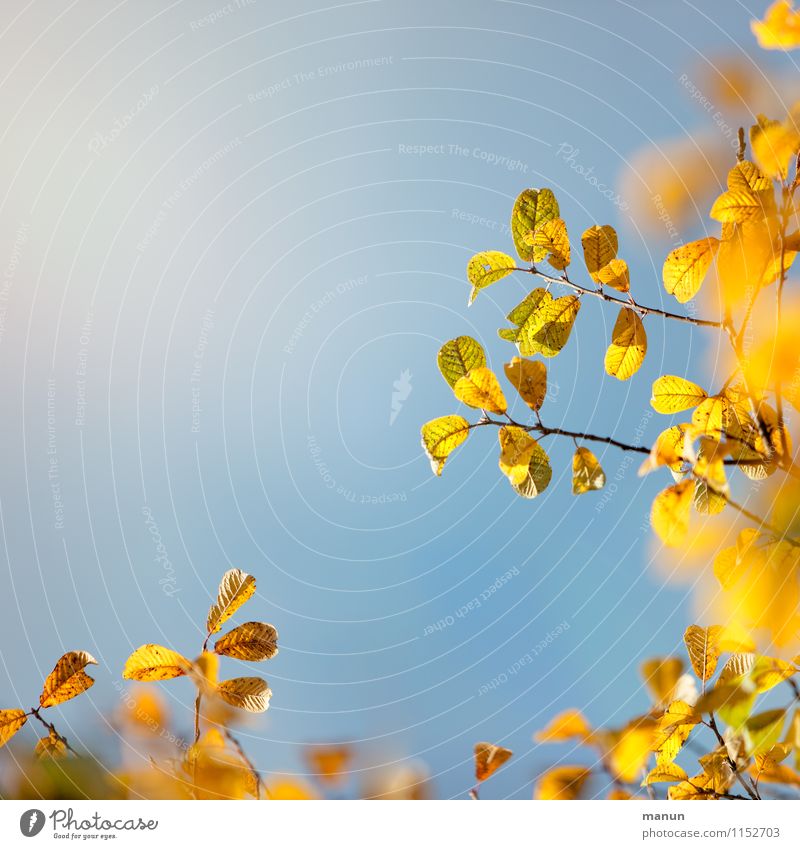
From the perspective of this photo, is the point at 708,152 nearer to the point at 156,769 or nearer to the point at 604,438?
the point at 604,438

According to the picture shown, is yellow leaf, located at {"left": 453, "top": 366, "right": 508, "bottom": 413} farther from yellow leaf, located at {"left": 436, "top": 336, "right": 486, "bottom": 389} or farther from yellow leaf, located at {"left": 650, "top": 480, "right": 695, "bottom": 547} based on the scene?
yellow leaf, located at {"left": 650, "top": 480, "right": 695, "bottom": 547}

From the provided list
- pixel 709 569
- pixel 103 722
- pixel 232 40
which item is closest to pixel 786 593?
pixel 709 569

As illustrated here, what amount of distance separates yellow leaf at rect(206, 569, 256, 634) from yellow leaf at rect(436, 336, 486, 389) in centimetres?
40

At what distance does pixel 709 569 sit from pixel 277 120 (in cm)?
144

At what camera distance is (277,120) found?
156 centimetres

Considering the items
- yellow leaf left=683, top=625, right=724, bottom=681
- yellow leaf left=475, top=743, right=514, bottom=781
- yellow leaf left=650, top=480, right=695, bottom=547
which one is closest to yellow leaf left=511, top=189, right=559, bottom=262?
yellow leaf left=650, top=480, right=695, bottom=547

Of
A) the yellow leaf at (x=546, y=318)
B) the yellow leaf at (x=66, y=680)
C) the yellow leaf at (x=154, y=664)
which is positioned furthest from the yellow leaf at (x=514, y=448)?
the yellow leaf at (x=66, y=680)

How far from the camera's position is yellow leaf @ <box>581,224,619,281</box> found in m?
0.89

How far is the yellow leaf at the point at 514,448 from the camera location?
2.80ft

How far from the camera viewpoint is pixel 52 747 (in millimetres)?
842

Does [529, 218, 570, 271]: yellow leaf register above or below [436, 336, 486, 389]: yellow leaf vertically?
above

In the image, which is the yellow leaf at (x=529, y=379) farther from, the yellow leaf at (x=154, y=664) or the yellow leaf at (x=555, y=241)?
the yellow leaf at (x=154, y=664)
